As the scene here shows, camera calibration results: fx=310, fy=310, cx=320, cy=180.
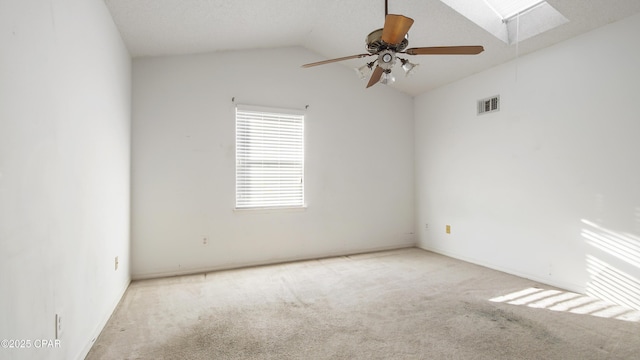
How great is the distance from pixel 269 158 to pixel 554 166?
11.2ft

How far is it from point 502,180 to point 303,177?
2631 millimetres

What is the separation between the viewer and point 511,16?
3.39 m

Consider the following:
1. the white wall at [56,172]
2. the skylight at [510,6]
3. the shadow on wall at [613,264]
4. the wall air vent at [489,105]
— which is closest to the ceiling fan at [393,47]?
the skylight at [510,6]

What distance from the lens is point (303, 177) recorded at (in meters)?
4.54

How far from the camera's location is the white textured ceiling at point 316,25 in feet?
9.31

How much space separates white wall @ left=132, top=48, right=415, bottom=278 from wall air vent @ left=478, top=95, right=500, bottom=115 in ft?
4.30

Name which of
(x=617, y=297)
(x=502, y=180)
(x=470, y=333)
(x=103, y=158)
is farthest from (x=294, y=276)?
(x=617, y=297)

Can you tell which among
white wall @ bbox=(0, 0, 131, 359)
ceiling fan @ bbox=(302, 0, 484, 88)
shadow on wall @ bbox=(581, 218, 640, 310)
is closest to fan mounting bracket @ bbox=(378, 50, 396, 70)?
ceiling fan @ bbox=(302, 0, 484, 88)

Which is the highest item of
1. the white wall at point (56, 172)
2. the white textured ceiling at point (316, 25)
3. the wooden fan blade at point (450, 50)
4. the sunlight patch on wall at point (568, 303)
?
the white textured ceiling at point (316, 25)

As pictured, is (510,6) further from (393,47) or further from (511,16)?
(393,47)

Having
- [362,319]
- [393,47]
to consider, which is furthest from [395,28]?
[362,319]

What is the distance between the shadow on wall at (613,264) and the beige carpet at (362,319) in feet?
0.50

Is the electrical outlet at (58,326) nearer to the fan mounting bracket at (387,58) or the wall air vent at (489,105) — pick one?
the fan mounting bracket at (387,58)

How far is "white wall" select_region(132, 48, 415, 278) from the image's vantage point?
3729mm
